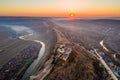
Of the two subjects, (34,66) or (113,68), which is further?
(34,66)

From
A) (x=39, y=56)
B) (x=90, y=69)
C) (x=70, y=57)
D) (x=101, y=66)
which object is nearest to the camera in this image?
(x=90, y=69)

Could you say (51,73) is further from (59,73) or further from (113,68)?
(113,68)

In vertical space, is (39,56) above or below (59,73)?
below

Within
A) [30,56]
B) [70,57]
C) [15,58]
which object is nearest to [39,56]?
[30,56]

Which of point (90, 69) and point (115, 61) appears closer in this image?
point (90, 69)

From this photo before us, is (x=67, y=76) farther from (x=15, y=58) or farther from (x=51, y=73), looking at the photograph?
(x=15, y=58)

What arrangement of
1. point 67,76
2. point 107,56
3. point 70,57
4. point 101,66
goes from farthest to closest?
point 107,56 → point 70,57 → point 101,66 → point 67,76

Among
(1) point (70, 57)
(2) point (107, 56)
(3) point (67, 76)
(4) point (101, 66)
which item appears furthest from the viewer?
Answer: (2) point (107, 56)

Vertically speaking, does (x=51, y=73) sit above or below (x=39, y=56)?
above

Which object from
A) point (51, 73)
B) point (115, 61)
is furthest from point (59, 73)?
point (115, 61)
